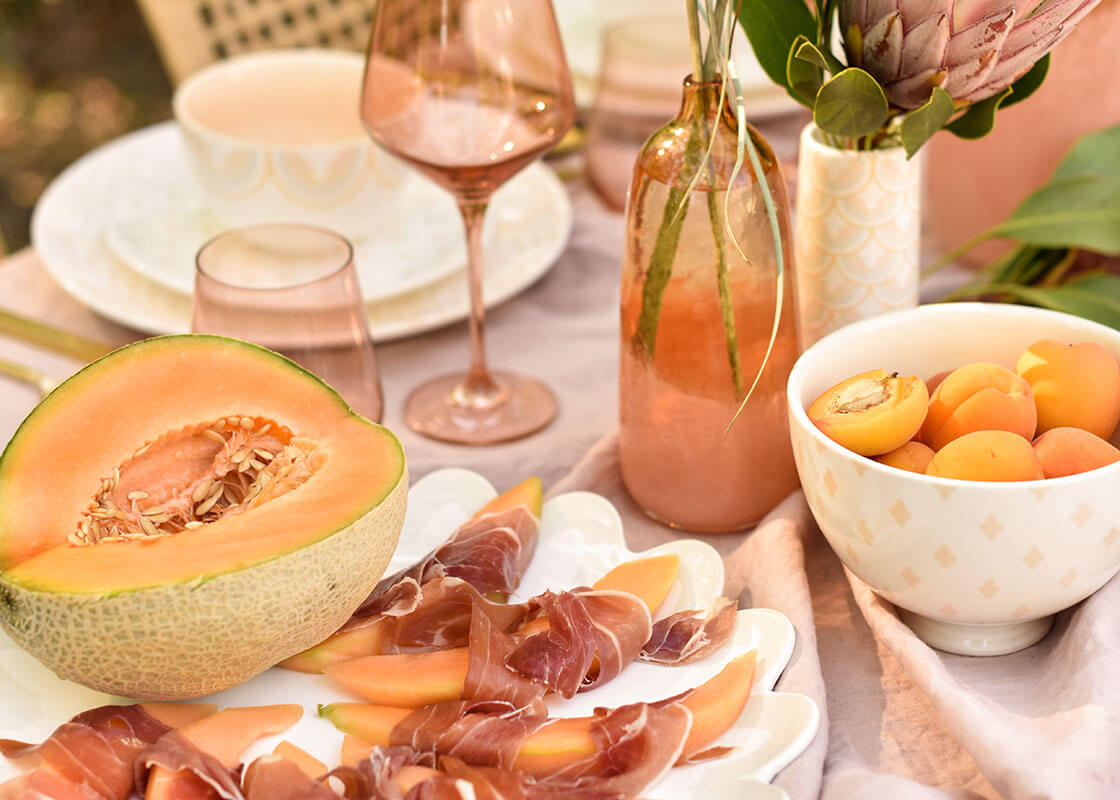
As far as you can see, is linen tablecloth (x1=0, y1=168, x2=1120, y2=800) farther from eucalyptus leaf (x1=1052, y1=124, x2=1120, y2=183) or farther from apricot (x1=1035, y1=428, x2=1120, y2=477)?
eucalyptus leaf (x1=1052, y1=124, x2=1120, y2=183)

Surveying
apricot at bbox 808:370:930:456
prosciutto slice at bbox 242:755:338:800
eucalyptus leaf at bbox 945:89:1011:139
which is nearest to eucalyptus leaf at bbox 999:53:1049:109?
eucalyptus leaf at bbox 945:89:1011:139

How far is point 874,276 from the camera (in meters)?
0.76

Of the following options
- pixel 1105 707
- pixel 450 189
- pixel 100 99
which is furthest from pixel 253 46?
pixel 100 99

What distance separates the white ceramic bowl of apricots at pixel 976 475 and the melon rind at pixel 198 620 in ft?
0.75

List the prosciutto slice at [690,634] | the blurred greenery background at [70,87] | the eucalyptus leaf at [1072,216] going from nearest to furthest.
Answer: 1. the prosciutto slice at [690,634]
2. the eucalyptus leaf at [1072,216]
3. the blurred greenery background at [70,87]

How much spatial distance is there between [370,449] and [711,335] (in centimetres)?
21

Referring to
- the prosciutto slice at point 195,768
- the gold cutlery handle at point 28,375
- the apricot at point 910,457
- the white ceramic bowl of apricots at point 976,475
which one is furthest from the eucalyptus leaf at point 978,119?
the gold cutlery handle at point 28,375

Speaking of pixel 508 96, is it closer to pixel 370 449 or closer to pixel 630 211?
pixel 630 211

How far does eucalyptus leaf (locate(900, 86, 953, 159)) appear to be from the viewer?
2.09ft

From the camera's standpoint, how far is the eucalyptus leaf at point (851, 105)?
646 mm

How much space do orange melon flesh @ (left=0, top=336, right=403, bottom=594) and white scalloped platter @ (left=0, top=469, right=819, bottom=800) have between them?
0.09m

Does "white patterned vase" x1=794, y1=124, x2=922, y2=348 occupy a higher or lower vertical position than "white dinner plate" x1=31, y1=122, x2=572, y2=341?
higher

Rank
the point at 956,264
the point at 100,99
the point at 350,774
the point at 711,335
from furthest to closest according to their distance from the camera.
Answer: the point at 100,99 → the point at 956,264 → the point at 711,335 → the point at 350,774

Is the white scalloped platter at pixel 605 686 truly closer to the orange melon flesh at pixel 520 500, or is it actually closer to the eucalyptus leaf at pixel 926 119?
the orange melon flesh at pixel 520 500
